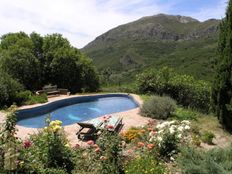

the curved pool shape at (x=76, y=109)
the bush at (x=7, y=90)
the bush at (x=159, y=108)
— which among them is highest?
the bush at (x=7, y=90)

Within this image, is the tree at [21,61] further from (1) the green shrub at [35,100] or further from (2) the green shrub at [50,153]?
(2) the green shrub at [50,153]

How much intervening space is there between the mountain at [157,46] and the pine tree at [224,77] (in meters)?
41.4

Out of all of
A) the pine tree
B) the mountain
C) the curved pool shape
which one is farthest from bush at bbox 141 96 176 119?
the mountain

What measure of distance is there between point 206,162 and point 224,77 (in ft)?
19.3

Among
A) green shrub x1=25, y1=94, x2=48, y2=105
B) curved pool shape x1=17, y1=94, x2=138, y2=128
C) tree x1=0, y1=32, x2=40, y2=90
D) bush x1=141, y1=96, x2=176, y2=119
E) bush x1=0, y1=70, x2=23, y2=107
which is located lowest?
curved pool shape x1=17, y1=94, x2=138, y2=128

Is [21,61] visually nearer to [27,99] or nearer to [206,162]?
[27,99]

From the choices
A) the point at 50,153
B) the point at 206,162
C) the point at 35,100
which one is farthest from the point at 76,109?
the point at 206,162

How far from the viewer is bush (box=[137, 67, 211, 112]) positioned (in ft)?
56.2

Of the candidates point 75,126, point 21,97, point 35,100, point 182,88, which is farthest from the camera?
point 182,88

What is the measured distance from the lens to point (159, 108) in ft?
42.3

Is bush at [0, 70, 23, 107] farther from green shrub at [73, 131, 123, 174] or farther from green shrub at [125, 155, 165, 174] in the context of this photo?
green shrub at [125, 155, 165, 174]

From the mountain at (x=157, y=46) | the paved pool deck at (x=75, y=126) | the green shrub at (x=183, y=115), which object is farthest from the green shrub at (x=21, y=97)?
the mountain at (x=157, y=46)

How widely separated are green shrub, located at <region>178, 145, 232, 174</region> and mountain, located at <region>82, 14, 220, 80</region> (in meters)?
47.2

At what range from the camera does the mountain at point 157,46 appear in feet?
227
